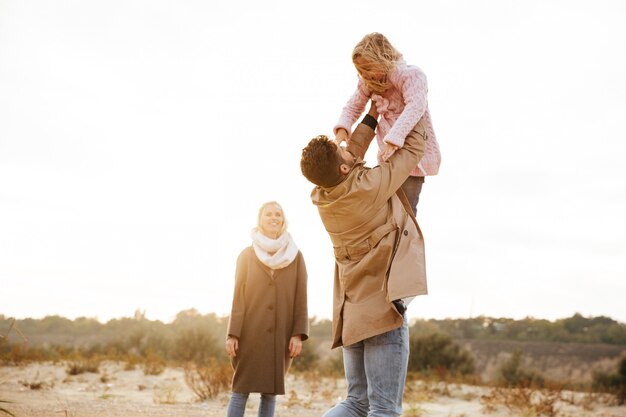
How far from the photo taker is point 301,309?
5.45 m

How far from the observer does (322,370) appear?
654 inches

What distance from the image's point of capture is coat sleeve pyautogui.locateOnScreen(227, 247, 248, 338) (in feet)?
17.3

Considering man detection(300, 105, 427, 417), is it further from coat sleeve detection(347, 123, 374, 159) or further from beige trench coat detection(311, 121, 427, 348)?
coat sleeve detection(347, 123, 374, 159)

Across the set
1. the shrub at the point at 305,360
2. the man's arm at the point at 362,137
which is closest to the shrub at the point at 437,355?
the shrub at the point at 305,360

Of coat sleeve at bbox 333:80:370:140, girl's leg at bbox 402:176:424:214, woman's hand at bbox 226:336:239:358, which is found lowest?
woman's hand at bbox 226:336:239:358

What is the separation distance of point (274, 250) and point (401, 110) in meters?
2.41

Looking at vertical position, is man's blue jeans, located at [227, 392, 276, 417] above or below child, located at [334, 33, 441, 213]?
below

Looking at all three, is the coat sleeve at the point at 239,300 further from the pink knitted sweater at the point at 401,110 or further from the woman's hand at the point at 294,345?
the pink knitted sweater at the point at 401,110

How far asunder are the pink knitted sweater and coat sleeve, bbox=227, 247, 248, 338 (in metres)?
2.21

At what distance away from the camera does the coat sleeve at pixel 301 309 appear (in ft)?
17.8

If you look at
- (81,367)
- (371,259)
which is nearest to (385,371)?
(371,259)

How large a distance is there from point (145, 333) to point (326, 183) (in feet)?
76.5

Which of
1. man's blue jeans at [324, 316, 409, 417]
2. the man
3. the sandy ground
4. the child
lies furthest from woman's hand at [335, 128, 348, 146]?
the sandy ground

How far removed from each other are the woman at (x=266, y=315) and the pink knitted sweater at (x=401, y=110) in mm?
2105
